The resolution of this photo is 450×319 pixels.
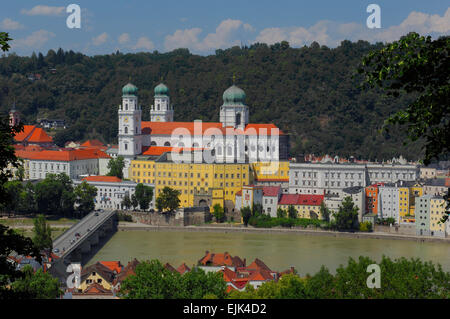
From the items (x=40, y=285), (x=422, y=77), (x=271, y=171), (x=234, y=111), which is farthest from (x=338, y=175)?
(x=422, y=77)

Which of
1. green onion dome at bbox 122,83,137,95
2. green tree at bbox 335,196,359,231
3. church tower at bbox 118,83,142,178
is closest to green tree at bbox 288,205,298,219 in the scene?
green tree at bbox 335,196,359,231

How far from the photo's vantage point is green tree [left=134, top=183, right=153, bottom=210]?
35.9 metres

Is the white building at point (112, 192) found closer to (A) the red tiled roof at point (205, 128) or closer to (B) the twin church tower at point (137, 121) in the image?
(B) the twin church tower at point (137, 121)

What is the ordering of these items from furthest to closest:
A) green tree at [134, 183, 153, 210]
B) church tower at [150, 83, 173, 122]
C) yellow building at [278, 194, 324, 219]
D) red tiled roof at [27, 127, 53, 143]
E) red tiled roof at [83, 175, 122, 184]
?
red tiled roof at [27, 127, 53, 143], church tower at [150, 83, 173, 122], red tiled roof at [83, 175, 122, 184], green tree at [134, 183, 153, 210], yellow building at [278, 194, 324, 219]

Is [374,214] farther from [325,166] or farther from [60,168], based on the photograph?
[60,168]

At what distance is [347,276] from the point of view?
533 inches

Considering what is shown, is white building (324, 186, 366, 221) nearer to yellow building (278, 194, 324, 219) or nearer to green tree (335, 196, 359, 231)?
yellow building (278, 194, 324, 219)

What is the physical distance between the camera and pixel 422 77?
5797 mm

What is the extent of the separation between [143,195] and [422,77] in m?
30.8

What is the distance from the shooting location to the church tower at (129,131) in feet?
135

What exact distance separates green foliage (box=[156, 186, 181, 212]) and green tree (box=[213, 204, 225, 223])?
5.70 ft

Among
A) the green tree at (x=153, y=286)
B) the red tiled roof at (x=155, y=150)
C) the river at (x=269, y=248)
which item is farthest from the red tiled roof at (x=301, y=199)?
the green tree at (x=153, y=286)

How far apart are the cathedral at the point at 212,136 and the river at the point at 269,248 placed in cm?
727

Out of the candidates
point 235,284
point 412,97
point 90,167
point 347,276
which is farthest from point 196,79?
point 347,276
